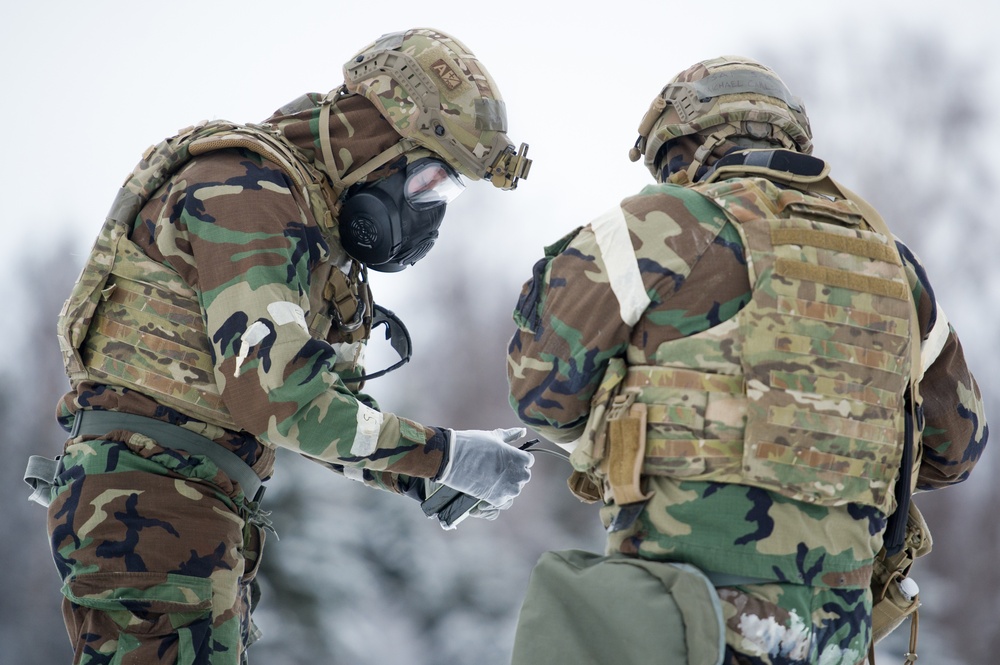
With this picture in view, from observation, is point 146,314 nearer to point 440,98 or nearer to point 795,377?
point 440,98

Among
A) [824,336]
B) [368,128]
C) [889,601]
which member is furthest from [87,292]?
[889,601]

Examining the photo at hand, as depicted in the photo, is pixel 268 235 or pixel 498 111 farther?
pixel 498 111

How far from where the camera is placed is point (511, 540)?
192 inches

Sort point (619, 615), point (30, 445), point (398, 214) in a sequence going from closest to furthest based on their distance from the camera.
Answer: point (619, 615), point (398, 214), point (30, 445)

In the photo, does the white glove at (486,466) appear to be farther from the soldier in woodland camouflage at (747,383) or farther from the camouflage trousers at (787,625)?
the camouflage trousers at (787,625)

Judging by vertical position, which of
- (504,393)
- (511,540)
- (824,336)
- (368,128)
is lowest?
(511,540)

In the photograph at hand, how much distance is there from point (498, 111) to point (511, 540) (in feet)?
10.1

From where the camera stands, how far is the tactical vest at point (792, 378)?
4.46 feet

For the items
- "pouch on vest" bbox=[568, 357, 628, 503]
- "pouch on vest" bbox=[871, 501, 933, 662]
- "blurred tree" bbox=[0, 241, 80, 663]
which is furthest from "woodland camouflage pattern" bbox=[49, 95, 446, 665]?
"blurred tree" bbox=[0, 241, 80, 663]

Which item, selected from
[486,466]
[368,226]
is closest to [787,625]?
[486,466]

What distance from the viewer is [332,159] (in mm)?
2064

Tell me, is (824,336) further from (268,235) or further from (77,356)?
(77,356)

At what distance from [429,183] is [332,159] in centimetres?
25

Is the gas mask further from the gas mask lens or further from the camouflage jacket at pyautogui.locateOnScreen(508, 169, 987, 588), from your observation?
the camouflage jacket at pyautogui.locateOnScreen(508, 169, 987, 588)
